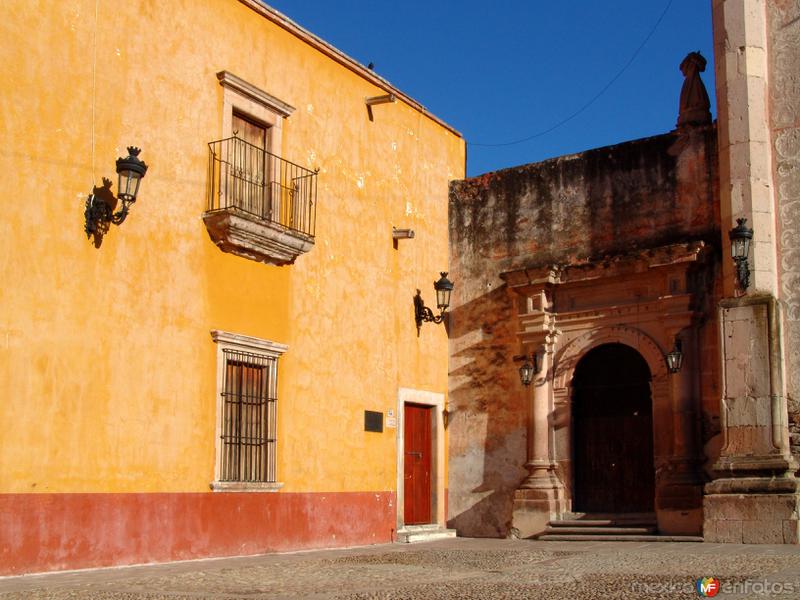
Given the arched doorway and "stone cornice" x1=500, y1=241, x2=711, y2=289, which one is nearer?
"stone cornice" x1=500, y1=241, x2=711, y2=289

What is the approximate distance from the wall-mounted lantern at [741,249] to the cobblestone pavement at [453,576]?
317 centimetres

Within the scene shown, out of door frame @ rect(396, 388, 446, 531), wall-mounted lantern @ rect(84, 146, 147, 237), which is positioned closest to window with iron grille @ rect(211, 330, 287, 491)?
wall-mounted lantern @ rect(84, 146, 147, 237)

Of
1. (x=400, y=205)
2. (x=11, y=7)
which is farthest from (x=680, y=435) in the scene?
(x=11, y=7)

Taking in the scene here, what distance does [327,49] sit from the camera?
1295cm

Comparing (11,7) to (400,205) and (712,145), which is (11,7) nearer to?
(400,205)

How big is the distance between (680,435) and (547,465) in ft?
6.52

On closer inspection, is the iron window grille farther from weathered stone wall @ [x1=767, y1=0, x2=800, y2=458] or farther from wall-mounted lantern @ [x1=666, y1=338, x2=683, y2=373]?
weathered stone wall @ [x1=767, y1=0, x2=800, y2=458]

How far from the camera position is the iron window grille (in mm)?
10852

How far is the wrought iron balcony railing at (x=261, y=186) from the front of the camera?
11.0 m

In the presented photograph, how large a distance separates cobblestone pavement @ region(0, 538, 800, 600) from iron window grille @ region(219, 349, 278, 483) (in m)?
1.01

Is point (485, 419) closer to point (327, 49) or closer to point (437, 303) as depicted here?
point (437, 303)

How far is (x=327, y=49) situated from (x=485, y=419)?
224 inches

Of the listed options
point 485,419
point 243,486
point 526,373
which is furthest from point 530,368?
point 243,486

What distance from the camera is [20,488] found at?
853 cm
